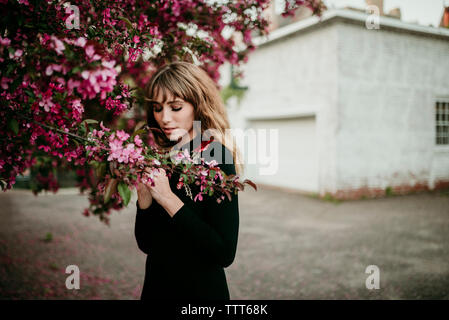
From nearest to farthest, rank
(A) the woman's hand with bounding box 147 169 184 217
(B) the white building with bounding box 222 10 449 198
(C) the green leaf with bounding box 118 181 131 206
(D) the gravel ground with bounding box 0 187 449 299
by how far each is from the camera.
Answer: (C) the green leaf with bounding box 118 181 131 206 < (A) the woman's hand with bounding box 147 169 184 217 < (D) the gravel ground with bounding box 0 187 449 299 < (B) the white building with bounding box 222 10 449 198

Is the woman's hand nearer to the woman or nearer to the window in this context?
the woman

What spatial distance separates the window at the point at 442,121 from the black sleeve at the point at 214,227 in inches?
465

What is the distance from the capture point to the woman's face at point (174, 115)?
178cm

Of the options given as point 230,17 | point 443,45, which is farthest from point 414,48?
point 230,17

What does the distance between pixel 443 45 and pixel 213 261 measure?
11.7 meters

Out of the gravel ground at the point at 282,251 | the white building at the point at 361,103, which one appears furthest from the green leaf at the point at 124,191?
the white building at the point at 361,103

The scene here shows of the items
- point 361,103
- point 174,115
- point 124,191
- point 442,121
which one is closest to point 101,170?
point 124,191

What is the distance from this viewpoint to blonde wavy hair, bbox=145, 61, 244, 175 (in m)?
1.77

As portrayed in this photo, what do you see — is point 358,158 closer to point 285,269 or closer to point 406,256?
point 406,256

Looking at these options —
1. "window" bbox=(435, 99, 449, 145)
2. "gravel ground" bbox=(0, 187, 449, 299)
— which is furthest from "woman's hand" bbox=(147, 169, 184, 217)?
"window" bbox=(435, 99, 449, 145)

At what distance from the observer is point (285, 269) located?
17.4ft

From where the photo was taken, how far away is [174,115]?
5.89ft

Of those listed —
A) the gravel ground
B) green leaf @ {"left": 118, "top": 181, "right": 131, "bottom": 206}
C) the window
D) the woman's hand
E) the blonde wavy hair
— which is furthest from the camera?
the window

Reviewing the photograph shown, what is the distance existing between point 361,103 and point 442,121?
337 cm
